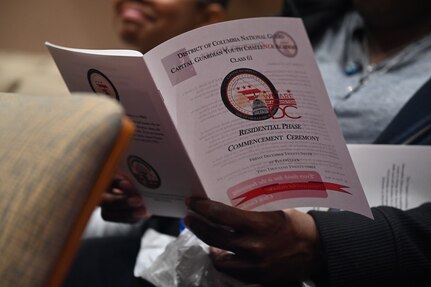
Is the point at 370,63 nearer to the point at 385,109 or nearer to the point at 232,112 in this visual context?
the point at 385,109

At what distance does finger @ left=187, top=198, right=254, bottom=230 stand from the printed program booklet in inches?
0.5

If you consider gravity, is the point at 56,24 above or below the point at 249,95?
below

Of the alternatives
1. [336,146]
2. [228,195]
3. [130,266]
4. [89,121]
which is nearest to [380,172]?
[336,146]

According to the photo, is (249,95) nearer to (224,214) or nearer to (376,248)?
(224,214)

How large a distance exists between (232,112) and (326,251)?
22 cm

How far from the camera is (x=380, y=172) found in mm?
780

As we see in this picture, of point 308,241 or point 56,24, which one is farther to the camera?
point 56,24

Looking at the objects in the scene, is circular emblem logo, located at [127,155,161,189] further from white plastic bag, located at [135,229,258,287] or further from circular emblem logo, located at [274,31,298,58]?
circular emblem logo, located at [274,31,298,58]

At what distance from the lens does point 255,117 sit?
618 millimetres

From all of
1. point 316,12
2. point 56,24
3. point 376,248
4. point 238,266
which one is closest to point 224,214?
point 238,266

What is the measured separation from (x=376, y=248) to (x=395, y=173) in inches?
6.3

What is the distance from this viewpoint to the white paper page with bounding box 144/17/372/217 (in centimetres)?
60

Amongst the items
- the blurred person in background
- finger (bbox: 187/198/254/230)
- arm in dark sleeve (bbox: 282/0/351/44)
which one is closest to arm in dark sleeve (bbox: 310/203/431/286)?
the blurred person in background

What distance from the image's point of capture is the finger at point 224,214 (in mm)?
608
